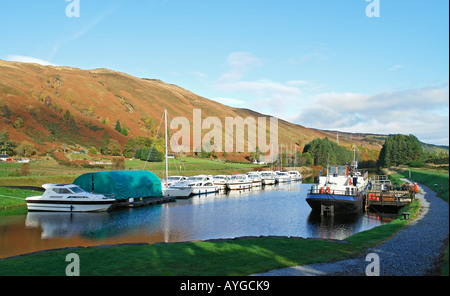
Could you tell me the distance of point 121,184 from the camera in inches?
1975

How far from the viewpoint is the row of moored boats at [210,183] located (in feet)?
200

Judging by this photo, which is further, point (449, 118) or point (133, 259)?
point (133, 259)

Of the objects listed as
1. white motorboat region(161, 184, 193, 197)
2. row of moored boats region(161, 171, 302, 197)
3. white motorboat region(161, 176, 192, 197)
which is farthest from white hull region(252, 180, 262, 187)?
white motorboat region(161, 184, 193, 197)

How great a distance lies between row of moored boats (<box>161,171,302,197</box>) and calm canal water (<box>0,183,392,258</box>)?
13832 mm

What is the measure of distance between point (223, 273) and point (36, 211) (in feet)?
119

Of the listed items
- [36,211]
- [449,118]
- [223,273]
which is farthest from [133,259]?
[36,211]

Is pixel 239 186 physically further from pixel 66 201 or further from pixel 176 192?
pixel 66 201

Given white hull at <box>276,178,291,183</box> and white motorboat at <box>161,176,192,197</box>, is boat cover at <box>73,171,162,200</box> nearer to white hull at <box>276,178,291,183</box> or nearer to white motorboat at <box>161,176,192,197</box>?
white motorboat at <box>161,176,192,197</box>

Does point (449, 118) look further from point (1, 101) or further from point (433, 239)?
point (1, 101)

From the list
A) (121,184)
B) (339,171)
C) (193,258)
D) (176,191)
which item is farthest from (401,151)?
(193,258)

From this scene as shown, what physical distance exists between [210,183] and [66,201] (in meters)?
32.4

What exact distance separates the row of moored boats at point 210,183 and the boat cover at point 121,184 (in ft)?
14.0

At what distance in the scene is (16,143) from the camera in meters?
110
